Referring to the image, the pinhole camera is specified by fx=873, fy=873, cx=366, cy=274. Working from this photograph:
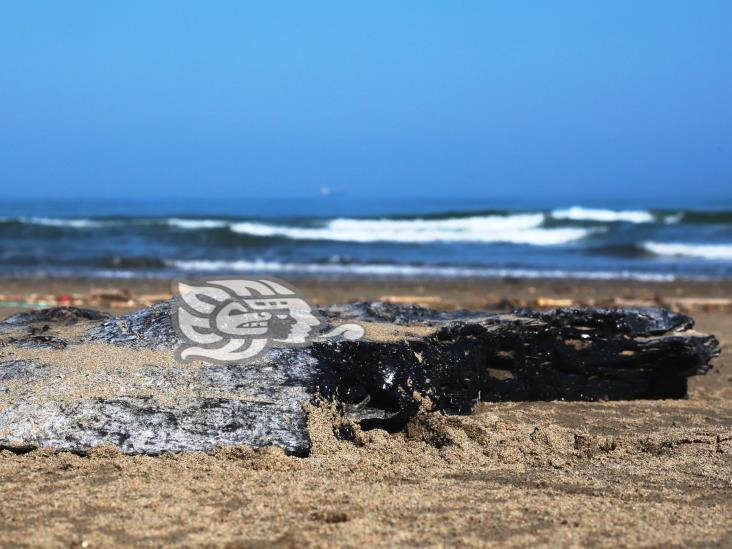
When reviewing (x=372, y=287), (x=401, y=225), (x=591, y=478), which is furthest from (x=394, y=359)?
(x=401, y=225)

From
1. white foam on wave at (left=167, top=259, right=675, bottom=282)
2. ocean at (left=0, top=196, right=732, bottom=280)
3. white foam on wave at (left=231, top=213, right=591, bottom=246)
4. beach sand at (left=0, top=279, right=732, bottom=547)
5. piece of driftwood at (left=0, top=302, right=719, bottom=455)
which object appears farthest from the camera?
white foam on wave at (left=231, top=213, right=591, bottom=246)

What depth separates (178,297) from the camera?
166 inches

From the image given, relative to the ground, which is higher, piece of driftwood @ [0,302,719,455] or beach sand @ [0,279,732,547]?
piece of driftwood @ [0,302,719,455]

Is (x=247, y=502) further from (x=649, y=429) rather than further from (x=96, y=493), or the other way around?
(x=649, y=429)

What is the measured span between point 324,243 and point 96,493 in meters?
21.0

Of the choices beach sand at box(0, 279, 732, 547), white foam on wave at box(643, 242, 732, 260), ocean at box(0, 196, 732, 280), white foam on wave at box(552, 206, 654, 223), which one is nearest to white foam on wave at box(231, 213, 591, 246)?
ocean at box(0, 196, 732, 280)

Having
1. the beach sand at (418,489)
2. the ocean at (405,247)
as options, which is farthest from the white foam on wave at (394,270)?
the beach sand at (418,489)

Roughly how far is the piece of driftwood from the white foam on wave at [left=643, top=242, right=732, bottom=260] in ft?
57.7

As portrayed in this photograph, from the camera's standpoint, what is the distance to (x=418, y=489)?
10.7 ft

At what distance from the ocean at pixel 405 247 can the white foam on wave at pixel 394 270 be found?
0.02 meters

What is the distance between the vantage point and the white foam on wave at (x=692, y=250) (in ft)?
70.7

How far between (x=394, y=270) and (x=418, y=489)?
552 inches

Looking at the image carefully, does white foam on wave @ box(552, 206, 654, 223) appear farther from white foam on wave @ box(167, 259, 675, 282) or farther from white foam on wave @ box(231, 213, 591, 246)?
white foam on wave @ box(167, 259, 675, 282)

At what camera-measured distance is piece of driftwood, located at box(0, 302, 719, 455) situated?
139 inches
